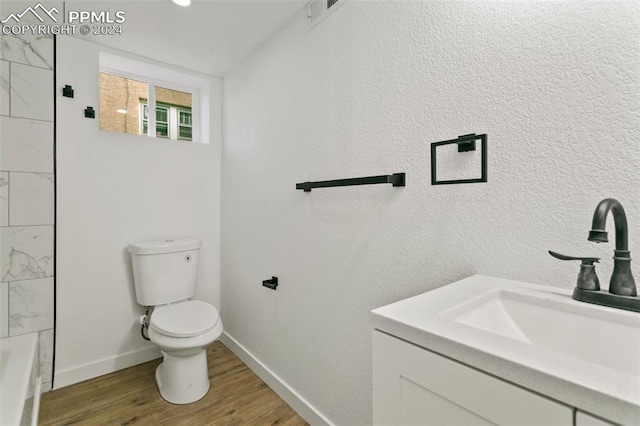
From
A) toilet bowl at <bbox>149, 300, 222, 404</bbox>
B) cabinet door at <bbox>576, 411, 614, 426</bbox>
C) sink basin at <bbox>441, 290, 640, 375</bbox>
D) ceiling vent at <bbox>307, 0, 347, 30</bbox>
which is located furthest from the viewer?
toilet bowl at <bbox>149, 300, 222, 404</bbox>

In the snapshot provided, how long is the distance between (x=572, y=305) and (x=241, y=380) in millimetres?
1866

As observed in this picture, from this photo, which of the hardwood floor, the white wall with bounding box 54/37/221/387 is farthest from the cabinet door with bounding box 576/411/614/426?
the white wall with bounding box 54/37/221/387

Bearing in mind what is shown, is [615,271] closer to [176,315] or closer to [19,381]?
[176,315]

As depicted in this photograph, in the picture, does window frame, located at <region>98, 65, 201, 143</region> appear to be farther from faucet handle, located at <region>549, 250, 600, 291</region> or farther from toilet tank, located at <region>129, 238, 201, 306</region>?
faucet handle, located at <region>549, 250, 600, 291</region>

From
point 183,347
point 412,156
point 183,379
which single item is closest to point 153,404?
point 183,379

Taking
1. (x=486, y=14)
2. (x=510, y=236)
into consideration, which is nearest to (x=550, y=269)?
(x=510, y=236)

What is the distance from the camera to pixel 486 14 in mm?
906

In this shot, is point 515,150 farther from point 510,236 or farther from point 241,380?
point 241,380

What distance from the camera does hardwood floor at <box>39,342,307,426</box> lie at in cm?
155

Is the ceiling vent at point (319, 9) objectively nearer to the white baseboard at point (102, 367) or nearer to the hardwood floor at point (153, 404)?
the hardwood floor at point (153, 404)

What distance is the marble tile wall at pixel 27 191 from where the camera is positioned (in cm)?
165

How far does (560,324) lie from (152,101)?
273 centimetres

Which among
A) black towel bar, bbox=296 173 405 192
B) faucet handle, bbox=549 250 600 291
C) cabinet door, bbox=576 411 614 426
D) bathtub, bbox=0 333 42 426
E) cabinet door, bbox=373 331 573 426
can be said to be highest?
black towel bar, bbox=296 173 405 192

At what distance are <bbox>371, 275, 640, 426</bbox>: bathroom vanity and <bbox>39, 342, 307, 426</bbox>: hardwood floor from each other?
1269 millimetres
